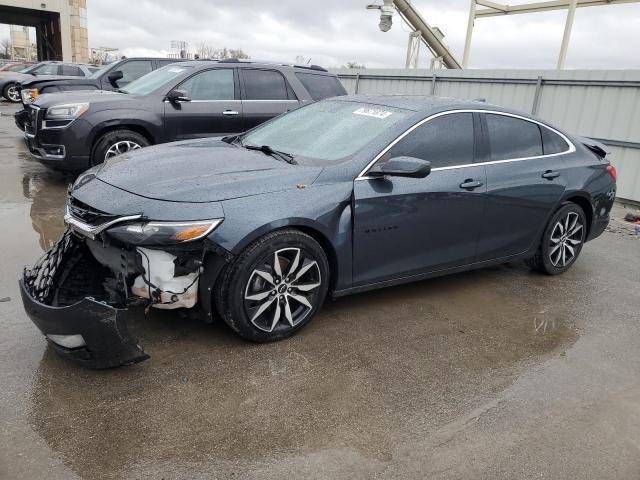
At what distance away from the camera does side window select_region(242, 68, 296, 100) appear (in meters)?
7.78

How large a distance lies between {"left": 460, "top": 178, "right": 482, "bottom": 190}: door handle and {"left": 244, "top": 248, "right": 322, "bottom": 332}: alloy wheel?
147cm

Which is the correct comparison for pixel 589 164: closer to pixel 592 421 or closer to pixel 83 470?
pixel 592 421

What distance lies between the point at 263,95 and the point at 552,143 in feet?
14.2

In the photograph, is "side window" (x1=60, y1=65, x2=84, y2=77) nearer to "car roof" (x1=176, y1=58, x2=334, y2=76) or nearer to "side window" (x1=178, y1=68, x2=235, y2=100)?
"car roof" (x1=176, y1=58, x2=334, y2=76)

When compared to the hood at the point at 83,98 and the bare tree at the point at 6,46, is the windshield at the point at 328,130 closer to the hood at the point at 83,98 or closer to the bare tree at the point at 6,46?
the hood at the point at 83,98

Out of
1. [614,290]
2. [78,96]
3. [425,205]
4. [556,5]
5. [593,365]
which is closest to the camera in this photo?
[593,365]

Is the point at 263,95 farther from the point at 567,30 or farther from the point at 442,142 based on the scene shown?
the point at 567,30

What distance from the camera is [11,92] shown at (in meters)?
21.0

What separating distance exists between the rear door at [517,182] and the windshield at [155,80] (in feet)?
15.5

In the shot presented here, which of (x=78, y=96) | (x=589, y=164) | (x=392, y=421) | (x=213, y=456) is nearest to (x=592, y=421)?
(x=392, y=421)

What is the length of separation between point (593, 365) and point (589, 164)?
7.73 feet

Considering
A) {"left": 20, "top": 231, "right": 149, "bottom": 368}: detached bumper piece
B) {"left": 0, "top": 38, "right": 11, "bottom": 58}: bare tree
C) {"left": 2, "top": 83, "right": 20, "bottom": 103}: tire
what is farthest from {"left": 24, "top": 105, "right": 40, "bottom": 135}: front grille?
{"left": 0, "top": 38, "right": 11, "bottom": 58}: bare tree

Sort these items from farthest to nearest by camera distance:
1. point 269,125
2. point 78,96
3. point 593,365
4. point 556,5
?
point 556,5 < point 78,96 < point 269,125 < point 593,365

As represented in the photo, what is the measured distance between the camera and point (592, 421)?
118 inches
